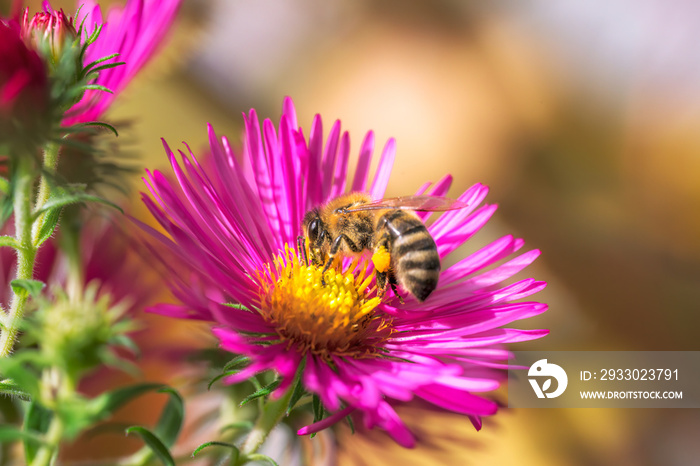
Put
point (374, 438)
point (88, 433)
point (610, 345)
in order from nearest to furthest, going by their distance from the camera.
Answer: point (88, 433), point (374, 438), point (610, 345)

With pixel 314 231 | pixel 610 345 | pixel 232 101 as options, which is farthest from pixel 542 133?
pixel 314 231

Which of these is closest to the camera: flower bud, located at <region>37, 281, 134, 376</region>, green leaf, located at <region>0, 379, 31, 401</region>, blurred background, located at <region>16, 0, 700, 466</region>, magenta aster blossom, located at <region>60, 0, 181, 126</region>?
flower bud, located at <region>37, 281, 134, 376</region>

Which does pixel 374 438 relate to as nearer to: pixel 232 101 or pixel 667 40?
pixel 232 101

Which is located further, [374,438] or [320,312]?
[374,438]

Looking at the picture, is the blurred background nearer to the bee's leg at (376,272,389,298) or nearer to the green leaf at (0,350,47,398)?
the bee's leg at (376,272,389,298)

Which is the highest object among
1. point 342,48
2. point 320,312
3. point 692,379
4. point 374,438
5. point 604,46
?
point 604,46

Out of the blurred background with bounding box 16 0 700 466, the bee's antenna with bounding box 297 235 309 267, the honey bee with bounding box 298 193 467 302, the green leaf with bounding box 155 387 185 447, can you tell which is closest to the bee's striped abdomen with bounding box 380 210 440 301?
the honey bee with bounding box 298 193 467 302

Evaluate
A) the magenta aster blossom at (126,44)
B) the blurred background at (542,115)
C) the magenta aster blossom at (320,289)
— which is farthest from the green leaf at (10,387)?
the blurred background at (542,115)

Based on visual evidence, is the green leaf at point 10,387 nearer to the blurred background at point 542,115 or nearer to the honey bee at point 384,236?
the honey bee at point 384,236
